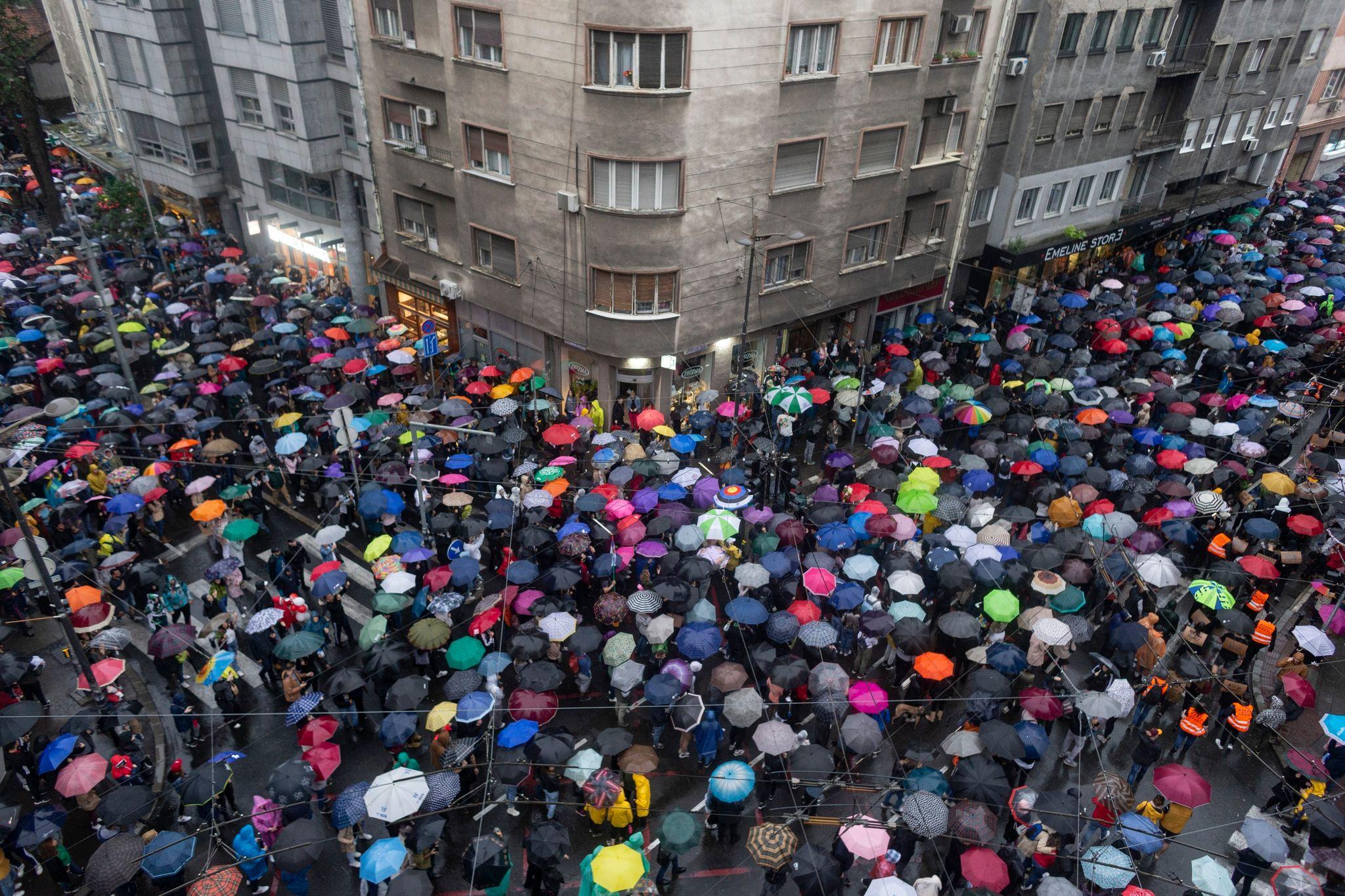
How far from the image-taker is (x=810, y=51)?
23891mm

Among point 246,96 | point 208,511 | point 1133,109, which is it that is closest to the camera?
point 208,511

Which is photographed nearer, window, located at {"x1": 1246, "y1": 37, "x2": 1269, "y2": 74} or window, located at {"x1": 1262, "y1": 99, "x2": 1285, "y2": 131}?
window, located at {"x1": 1246, "y1": 37, "x2": 1269, "y2": 74}

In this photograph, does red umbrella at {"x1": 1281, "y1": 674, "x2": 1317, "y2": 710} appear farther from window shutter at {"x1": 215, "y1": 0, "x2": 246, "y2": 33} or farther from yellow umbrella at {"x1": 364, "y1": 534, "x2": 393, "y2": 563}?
window shutter at {"x1": 215, "y1": 0, "x2": 246, "y2": 33}

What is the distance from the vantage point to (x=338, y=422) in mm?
19328

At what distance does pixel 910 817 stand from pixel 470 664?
7684 millimetres

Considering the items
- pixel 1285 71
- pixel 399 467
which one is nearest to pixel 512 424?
pixel 399 467

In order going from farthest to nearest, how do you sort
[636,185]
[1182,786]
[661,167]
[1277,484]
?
1. [636,185]
2. [661,167]
3. [1277,484]
4. [1182,786]

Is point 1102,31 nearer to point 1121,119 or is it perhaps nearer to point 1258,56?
point 1121,119

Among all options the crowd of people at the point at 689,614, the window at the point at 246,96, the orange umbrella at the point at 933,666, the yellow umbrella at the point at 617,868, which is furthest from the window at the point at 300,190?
the yellow umbrella at the point at 617,868

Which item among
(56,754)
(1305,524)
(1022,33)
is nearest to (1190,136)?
(1022,33)


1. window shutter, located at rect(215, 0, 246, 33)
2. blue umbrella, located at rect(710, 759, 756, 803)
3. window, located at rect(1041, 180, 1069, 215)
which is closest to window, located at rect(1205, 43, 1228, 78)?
window, located at rect(1041, 180, 1069, 215)

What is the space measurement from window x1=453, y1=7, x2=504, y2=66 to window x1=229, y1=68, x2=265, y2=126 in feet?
42.8

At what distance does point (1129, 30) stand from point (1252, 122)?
17.5m

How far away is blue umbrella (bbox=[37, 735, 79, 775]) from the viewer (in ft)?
43.1
